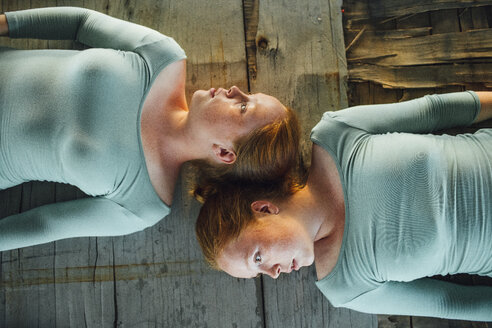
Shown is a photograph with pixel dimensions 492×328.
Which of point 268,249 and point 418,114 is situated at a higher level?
point 418,114

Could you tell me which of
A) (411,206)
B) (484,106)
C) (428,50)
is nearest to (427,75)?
(428,50)

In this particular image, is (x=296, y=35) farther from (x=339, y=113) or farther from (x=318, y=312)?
(x=318, y=312)

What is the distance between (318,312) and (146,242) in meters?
0.98

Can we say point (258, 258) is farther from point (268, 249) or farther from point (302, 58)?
point (302, 58)

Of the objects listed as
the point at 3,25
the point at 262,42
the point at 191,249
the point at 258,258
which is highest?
the point at 3,25

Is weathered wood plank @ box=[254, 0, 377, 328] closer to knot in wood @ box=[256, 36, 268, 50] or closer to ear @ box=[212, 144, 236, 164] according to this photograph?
knot in wood @ box=[256, 36, 268, 50]

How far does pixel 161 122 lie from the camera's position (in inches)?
71.4

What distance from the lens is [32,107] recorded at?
1669 mm

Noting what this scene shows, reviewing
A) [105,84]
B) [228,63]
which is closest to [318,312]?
[228,63]

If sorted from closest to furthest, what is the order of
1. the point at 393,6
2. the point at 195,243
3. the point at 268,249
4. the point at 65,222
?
the point at 268,249 < the point at 65,222 < the point at 195,243 < the point at 393,6

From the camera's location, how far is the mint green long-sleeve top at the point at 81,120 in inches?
65.3

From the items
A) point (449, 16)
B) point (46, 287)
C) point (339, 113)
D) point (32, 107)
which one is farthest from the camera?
point (449, 16)

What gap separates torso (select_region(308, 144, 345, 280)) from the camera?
5.79 feet

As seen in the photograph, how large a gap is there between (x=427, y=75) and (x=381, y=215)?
92 centimetres
